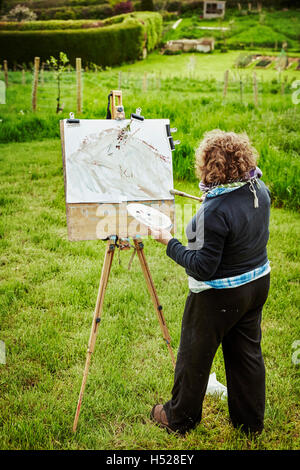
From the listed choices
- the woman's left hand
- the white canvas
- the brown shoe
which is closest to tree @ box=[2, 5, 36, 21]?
the white canvas

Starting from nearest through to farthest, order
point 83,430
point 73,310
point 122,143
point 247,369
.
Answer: point 247,369, point 83,430, point 122,143, point 73,310

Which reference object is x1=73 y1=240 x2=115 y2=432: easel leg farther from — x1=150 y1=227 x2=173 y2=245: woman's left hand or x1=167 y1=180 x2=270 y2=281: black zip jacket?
x1=167 y1=180 x2=270 y2=281: black zip jacket

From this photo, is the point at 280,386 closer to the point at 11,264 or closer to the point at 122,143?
the point at 122,143

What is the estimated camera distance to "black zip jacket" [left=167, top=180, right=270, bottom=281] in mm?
1580

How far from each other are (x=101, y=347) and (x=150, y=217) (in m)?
1.18

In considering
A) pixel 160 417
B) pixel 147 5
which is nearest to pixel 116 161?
pixel 160 417

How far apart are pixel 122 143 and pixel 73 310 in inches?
55.3

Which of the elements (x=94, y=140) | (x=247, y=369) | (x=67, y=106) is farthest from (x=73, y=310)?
(x=67, y=106)

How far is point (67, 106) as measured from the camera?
9758 mm

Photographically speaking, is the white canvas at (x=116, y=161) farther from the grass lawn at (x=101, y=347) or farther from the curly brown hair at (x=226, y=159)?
the grass lawn at (x=101, y=347)

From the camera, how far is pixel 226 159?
1.65 meters

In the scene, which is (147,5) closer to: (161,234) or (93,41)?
(93,41)

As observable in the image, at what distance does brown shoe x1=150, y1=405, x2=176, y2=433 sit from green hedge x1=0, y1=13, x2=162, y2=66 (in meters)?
16.8

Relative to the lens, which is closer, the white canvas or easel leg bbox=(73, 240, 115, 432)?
easel leg bbox=(73, 240, 115, 432)
